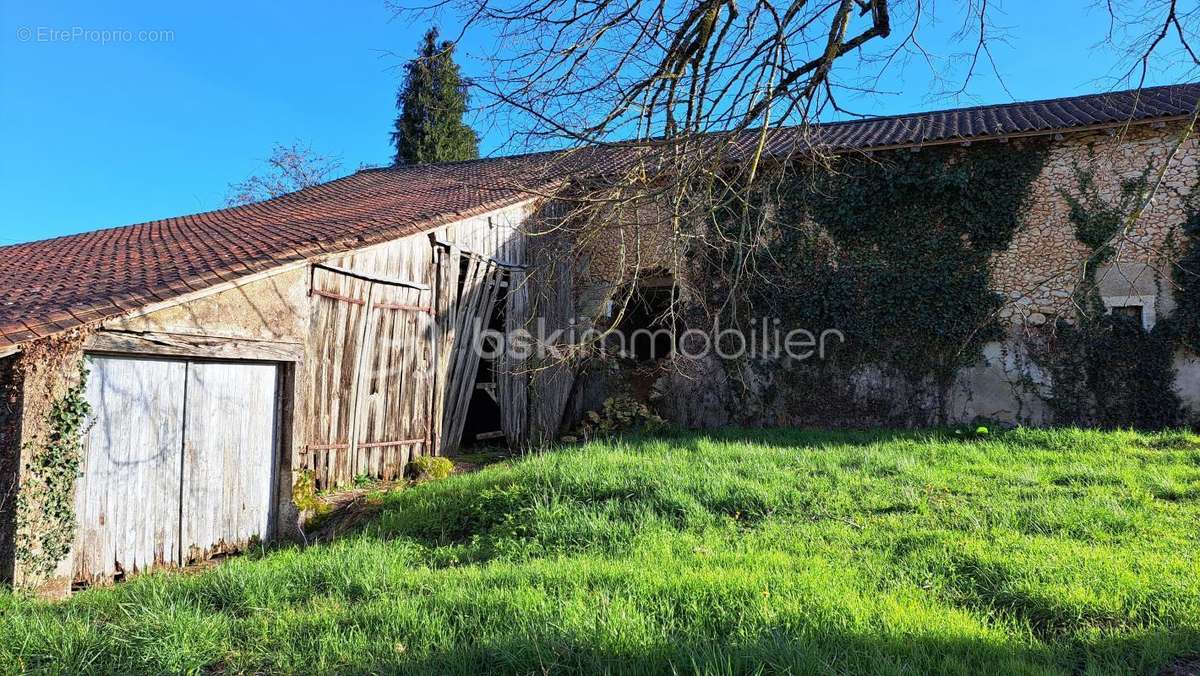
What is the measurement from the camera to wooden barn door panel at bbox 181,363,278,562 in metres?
5.99

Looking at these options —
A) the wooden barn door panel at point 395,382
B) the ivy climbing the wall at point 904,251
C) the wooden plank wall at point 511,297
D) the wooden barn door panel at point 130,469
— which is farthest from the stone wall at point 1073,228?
the wooden barn door panel at point 130,469

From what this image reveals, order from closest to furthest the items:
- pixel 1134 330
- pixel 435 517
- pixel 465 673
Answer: pixel 465 673, pixel 435 517, pixel 1134 330

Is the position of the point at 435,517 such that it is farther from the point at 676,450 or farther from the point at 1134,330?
the point at 1134,330

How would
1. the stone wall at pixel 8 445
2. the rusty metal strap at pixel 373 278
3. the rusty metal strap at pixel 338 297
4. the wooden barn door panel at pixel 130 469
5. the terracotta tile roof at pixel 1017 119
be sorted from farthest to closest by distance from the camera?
the terracotta tile roof at pixel 1017 119 < the rusty metal strap at pixel 373 278 < the rusty metal strap at pixel 338 297 < the wooden barn door panel at pixel 130 469 < the stone wall at pixel 8 445

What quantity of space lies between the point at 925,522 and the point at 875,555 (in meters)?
1.08

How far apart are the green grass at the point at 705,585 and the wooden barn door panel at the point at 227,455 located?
140cm

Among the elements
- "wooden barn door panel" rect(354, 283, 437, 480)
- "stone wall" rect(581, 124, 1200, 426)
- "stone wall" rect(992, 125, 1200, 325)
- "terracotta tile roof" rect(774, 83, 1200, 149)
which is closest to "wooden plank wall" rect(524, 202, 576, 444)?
"stone wall" rect(581, 124, 1200, 426)

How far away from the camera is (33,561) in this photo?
4.67 m

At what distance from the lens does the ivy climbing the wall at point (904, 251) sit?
1055 cm

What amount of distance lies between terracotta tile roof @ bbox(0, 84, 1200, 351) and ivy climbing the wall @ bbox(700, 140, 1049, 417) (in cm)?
61

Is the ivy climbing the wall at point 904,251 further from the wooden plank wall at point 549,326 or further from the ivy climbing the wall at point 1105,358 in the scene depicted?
the wooden plank wall at point 549,326

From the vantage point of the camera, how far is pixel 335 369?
7660 millimetres

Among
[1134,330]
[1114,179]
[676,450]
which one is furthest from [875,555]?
[1114,179]

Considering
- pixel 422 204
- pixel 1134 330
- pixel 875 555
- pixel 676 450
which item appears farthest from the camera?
pixel 422 204
